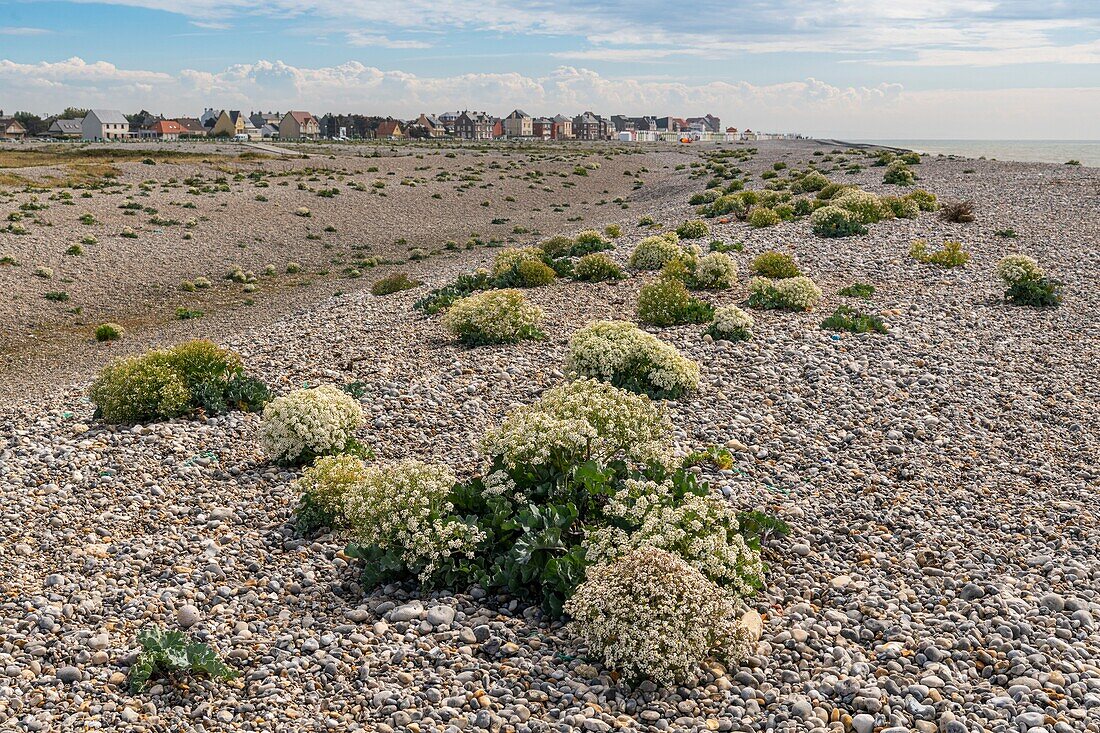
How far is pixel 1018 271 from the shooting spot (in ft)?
51.6

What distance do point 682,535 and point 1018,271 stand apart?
12658 mm

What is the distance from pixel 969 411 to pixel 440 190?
4135 centimetres

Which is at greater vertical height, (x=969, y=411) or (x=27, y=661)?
(x=969, y=411)

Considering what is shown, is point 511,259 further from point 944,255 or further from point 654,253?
point 944,255

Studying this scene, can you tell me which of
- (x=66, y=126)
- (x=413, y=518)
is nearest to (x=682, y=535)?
(x=413, y=518)

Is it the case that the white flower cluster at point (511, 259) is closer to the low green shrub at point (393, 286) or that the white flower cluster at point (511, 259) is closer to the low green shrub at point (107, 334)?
the low green shrub at point (393, 286)

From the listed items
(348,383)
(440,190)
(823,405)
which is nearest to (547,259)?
(348,383)

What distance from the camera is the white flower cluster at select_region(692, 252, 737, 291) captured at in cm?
1744

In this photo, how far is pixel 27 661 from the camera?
591cm

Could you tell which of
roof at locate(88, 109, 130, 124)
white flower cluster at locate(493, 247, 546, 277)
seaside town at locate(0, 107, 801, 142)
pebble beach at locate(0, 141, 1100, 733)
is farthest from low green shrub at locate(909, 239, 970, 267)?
roof at locate(88, 109, 130, 124)

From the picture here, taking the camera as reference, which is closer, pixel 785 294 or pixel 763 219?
pixel 785 294

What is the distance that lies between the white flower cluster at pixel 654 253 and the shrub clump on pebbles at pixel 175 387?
11027mm

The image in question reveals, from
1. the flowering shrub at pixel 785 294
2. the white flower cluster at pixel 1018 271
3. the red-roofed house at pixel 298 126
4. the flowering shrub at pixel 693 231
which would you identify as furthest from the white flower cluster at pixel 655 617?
the red-roofed house at pixel 298 126

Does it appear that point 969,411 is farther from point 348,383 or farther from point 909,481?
point 348,383
